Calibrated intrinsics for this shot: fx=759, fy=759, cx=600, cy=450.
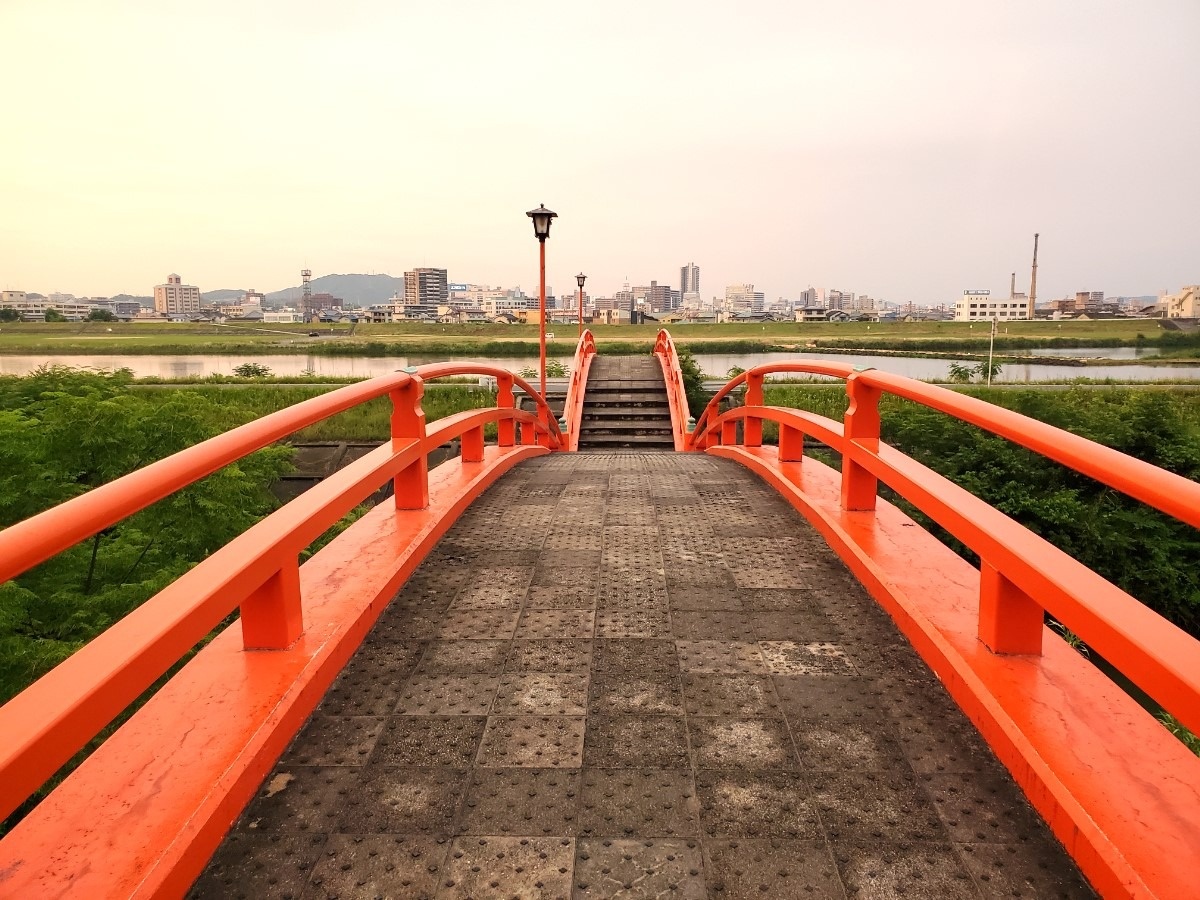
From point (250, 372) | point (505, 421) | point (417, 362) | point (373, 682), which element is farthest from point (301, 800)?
point (417, 362)

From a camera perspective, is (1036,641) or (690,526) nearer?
(1036,641)

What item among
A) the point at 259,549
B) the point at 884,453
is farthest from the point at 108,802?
the point at 884,453

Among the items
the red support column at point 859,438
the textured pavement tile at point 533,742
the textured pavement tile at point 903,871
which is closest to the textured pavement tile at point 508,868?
the textured pavement tile at point 533,742

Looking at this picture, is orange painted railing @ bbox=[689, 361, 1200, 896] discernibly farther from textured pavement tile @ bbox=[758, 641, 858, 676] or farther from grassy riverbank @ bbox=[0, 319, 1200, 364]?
grassy riverbank @ bbox=[0, 319, 1200, 364]

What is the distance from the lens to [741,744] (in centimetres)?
238

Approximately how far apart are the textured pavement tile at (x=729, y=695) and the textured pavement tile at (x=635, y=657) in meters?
0.14

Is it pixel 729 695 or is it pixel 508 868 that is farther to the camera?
pixel 729 695

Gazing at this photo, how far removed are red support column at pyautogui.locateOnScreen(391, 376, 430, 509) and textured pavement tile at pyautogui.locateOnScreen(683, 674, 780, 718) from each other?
2.08 meters

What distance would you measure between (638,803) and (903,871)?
2.25 feet

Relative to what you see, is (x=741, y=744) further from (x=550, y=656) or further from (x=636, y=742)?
(x=550, y=656)

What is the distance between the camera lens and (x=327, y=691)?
8.88 feet

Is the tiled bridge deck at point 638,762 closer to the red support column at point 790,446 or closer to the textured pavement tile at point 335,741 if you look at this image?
the textured pavement tile at point 335,741

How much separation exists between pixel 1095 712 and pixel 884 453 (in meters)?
1.75

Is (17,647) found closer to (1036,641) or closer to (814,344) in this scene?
(1036,641)
